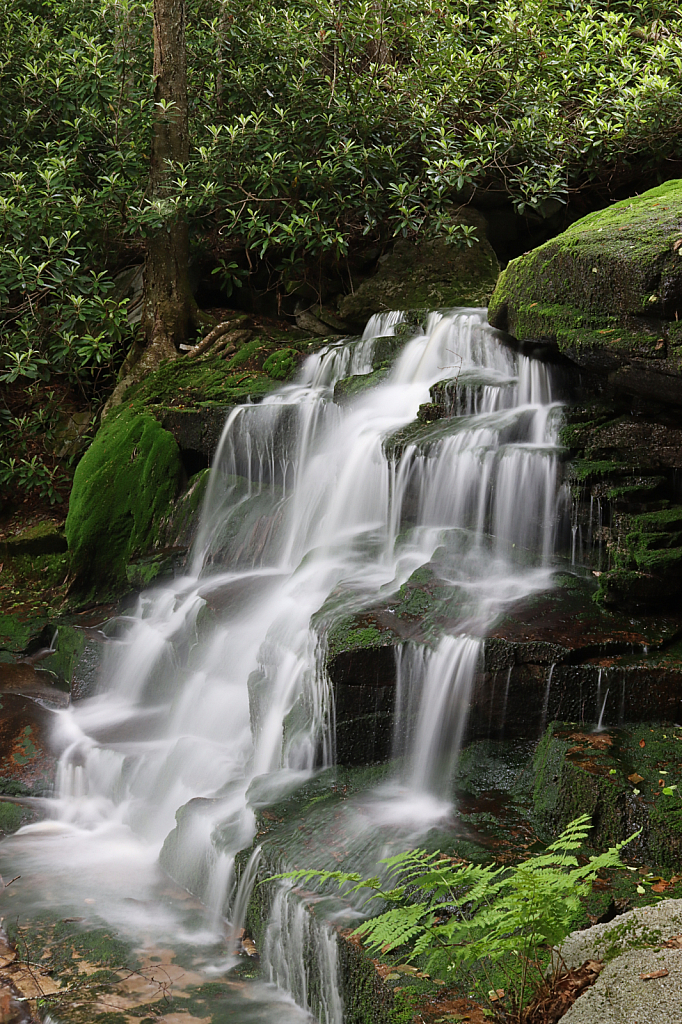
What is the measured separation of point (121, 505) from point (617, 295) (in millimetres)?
5374

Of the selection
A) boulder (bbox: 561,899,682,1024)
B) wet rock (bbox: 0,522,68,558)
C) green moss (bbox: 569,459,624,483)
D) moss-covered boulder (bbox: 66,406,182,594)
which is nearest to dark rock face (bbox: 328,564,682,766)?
green moss (bbox: 569,459,624,483)

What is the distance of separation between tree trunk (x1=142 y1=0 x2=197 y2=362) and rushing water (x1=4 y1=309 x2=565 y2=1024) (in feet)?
8.21

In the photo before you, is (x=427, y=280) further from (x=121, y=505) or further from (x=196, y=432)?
(x=121, y=505)

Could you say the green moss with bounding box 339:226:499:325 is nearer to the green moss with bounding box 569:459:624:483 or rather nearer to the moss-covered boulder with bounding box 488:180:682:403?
the moss-covered boulder with bounding box 488:180:682:403

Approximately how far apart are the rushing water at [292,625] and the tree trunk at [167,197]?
250 centimetres

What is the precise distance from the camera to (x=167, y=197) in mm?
10312

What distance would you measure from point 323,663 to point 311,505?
8.54 feet

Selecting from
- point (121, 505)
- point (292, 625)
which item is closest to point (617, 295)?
point (292, 625)

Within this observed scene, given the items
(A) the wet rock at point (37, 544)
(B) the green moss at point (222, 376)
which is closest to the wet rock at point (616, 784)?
(B) the green moss at point (222, 376)

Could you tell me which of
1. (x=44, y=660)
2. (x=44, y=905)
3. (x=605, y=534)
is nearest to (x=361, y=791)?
(x=44, y=905)

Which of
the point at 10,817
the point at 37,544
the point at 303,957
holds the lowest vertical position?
the point at 10,817

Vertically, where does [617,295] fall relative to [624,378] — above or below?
above

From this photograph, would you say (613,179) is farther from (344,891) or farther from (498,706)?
(344,891)

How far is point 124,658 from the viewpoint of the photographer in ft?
24.7
